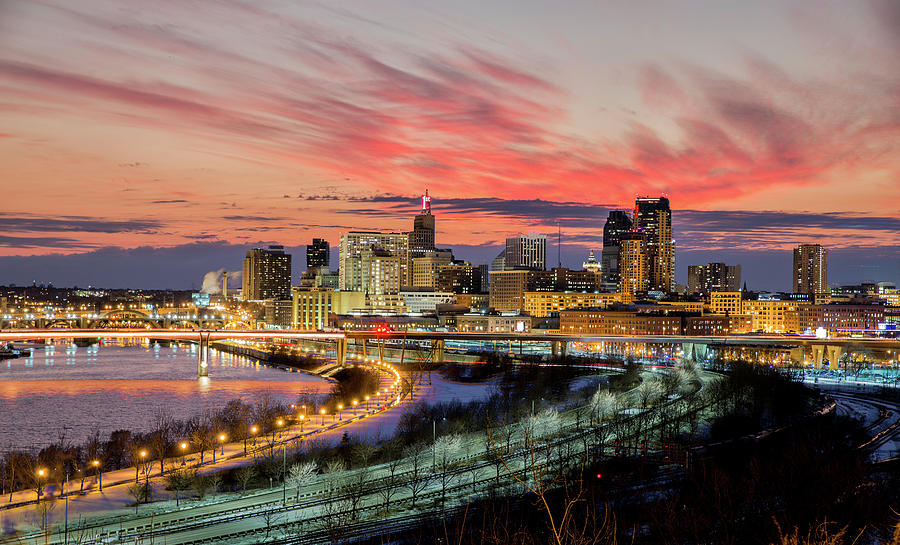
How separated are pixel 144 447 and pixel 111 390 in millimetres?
25528

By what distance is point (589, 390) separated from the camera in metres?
56.1

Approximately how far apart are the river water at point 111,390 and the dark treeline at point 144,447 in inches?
92.7

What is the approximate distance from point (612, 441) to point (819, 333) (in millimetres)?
64868

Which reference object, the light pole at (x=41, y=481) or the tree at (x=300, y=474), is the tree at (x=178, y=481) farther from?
the light pole at (x=41, y=481)

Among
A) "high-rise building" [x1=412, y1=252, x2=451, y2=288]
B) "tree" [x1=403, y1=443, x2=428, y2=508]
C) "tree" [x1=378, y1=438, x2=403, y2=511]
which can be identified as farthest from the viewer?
"high-rise building" [x1=412, y1=252, x2=451, y2=288]

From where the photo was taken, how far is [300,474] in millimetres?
26547

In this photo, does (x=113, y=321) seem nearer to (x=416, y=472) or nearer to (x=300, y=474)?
(x=300, y=474)

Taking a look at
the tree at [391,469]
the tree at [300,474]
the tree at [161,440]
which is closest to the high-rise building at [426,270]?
the tree at [161,440]

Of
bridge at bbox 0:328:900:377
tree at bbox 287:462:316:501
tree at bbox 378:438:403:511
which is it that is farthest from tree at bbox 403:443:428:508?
bridge at bbox 0:328:900:377

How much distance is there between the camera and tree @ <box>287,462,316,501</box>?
2622 centimetres

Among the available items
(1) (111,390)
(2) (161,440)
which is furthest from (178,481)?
(1) (111,390)

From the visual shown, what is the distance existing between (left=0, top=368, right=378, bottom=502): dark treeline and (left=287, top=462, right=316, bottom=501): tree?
14.9 feet

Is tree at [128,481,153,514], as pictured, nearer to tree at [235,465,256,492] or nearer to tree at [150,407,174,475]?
tree at [150,407,174,475]

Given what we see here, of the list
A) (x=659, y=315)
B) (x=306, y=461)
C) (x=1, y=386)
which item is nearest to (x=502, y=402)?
(x=306, y=461)
